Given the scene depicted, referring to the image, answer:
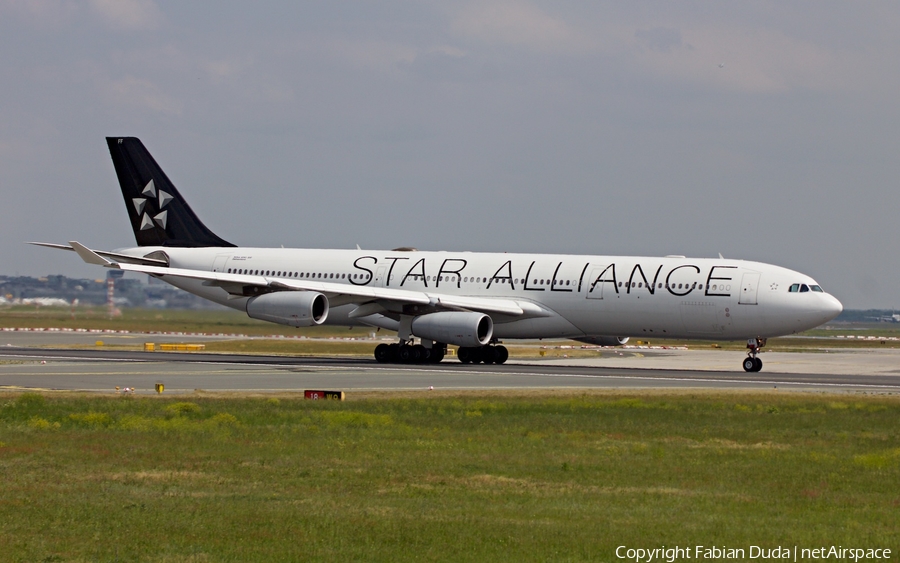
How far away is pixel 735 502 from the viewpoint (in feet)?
48.9

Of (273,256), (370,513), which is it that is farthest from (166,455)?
(273,256)

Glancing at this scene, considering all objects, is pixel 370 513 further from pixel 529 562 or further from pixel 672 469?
pixel 672 469

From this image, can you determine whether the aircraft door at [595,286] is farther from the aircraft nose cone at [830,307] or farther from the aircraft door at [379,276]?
the aircraft door at [379,276]

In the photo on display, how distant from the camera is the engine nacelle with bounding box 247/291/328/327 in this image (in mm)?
44312

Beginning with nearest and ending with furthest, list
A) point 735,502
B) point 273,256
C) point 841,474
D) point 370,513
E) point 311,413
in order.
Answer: point 370,513, point 735,502, point 841,474, point 311,413, point 273,256

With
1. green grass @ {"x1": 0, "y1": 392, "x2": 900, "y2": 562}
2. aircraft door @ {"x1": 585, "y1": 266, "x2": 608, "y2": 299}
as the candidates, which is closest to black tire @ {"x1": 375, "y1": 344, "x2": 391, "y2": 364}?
aircraft door @ {"x1": 585, "y1": 266, "x2": 608, "y2": 299}

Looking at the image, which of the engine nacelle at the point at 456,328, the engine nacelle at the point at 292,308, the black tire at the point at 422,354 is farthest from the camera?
the black tire at the point at 422,354

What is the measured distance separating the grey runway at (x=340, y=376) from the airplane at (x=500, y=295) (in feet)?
4.84

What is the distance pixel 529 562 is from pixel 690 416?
14498 mm

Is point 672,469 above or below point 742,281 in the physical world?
below

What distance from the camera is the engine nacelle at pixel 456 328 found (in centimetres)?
4391

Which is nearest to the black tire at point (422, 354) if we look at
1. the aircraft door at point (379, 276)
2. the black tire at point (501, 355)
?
the black tire at point (501, 355)

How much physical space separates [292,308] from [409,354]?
507 cm
